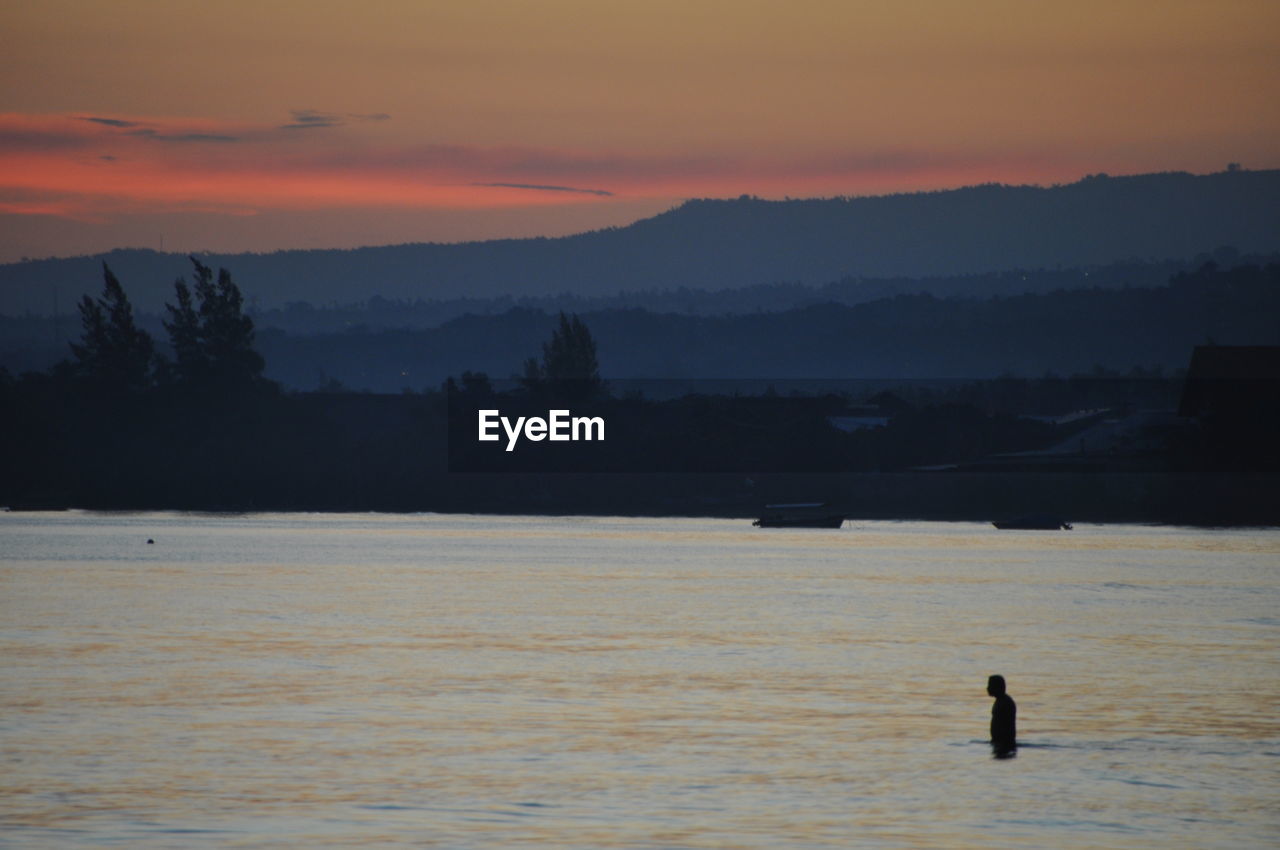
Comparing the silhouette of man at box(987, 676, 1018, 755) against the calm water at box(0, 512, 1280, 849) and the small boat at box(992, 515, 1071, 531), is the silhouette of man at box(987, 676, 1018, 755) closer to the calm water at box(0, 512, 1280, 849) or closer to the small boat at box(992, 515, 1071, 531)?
the calm water at box(0, 512, 1280, 849)

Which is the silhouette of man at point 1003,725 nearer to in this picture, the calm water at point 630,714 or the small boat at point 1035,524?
the calm water at point 630,714

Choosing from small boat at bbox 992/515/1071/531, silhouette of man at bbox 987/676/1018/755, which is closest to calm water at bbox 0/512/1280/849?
silhouette of man at bbox 987/676/1018/755

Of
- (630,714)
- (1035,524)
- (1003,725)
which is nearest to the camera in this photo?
(1003,725)

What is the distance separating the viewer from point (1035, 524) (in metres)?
192

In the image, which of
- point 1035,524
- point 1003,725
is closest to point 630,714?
point 1003,725

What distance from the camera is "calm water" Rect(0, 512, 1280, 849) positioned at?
129 ft

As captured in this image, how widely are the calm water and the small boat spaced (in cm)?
7321

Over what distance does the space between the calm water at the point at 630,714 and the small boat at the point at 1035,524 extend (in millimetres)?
73207

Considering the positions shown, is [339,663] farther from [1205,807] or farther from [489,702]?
[1205,807]

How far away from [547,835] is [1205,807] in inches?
645

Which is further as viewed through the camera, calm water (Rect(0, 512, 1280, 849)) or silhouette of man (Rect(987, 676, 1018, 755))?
silhouette of man (Rect(987, 676, 1018, 755))

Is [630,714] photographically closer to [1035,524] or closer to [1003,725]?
[1003,725]

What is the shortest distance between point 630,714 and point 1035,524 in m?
145

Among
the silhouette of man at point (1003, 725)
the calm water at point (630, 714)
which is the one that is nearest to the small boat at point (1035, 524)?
the calm water at point (630, 714)
